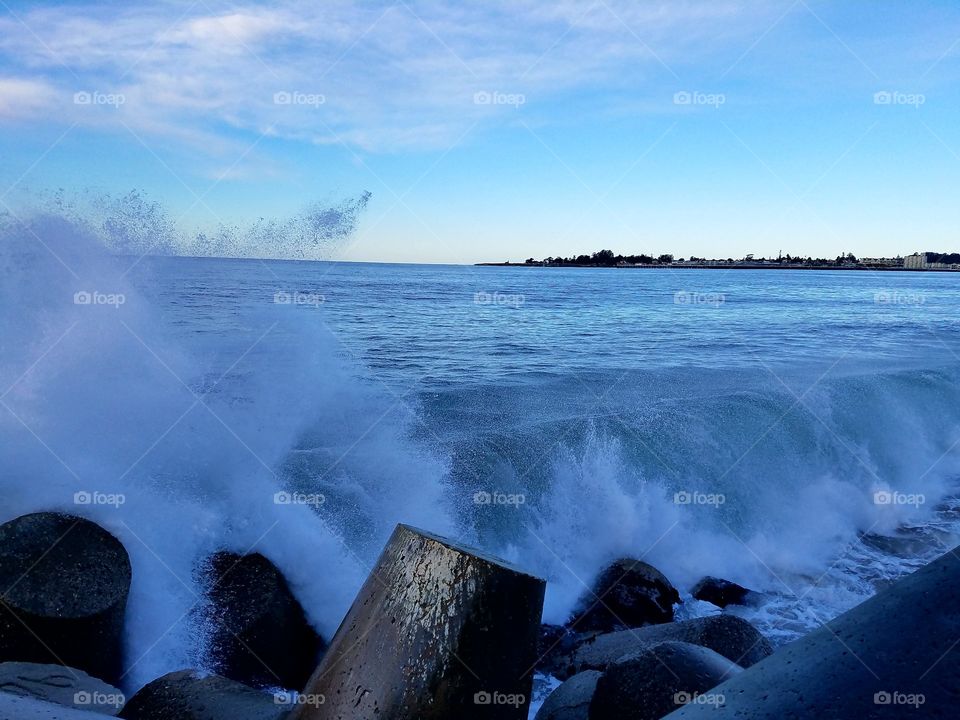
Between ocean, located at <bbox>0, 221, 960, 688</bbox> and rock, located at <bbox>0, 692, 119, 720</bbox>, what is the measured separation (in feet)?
9.81

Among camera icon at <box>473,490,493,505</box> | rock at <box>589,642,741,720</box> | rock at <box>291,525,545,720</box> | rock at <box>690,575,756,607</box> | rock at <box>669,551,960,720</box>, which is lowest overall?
rock at <box>690,575,756,607</box>

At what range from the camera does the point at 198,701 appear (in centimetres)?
419

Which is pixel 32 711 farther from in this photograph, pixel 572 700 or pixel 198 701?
pixel 572 700

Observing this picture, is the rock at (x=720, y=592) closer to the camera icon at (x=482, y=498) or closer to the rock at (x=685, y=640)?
the rock at (x=685, y=640)

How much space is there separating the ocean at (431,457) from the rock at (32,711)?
2989 mm

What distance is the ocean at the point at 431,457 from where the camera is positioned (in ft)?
22.0

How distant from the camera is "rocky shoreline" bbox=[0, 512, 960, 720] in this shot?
2199mm

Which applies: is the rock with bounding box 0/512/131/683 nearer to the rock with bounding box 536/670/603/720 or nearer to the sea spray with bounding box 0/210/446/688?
the sea spray with bounding box 0/210/446/688

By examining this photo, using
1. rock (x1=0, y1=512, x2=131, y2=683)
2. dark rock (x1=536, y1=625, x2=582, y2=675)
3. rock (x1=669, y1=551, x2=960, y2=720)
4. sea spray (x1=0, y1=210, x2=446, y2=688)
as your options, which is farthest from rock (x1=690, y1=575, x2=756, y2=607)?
rock (x1=669, y1=551, x2=960, y2=720)

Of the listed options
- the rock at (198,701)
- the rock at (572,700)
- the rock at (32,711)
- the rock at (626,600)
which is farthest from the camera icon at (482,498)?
the rock at (32,711)

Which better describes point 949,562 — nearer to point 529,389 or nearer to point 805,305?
point 529,389

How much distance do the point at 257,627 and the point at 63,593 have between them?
134 centimetres

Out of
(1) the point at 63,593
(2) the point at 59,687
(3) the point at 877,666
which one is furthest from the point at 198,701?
(3) the point at 877,666

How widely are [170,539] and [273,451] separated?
2803 mm
